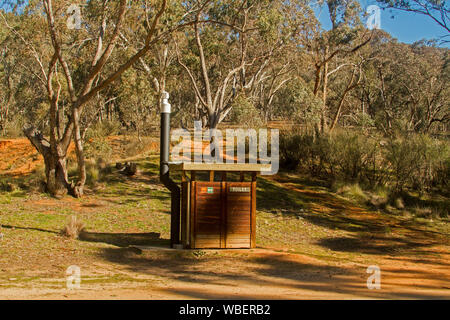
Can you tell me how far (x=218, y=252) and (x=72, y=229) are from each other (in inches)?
140

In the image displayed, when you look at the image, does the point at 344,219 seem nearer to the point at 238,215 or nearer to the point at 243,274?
the point at 238,215

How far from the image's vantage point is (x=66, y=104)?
3170 cm

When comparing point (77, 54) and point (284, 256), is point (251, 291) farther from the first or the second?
point (77, 54)

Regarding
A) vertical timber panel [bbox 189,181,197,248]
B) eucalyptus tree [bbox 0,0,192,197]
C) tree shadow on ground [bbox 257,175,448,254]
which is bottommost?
tree shadow on ground [bbox 257,175,448,254]

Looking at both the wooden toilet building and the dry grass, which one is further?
the dry grass

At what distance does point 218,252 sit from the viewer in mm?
10070

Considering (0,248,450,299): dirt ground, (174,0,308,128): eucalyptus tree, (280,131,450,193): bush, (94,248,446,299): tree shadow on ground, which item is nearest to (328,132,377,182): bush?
(280,131,450,193): bush

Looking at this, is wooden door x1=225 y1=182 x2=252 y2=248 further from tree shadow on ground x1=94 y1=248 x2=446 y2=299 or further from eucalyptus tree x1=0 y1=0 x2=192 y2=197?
eucalyptus tree x1=0 y1=0 x2=192 y2=197

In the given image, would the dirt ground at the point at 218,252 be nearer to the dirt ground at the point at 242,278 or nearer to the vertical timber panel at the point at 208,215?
the dirt ground at the point at 242,278

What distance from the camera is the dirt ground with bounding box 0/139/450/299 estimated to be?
23.3ft

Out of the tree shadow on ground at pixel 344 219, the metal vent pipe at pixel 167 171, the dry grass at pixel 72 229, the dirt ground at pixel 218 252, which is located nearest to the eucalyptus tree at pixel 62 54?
the dirt ground at pixel 218 252

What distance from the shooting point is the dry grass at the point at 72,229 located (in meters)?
11.2

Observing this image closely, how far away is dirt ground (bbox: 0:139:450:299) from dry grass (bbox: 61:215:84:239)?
224 mm

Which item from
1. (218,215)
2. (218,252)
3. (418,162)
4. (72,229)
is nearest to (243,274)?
(218,252)
